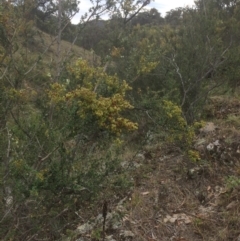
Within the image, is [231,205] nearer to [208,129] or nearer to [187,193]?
[187,193]

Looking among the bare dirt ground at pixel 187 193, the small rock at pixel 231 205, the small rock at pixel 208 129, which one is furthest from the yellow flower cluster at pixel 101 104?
the small rock at pixel 208 129

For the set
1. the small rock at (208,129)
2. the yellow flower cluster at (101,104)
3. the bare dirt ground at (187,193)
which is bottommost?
the bare dirt ground at (187,193)

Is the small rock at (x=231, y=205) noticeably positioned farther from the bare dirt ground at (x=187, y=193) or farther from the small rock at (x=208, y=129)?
the small rock at (x=208, y=129)

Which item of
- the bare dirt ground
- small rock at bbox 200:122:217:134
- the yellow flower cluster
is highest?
the yellow flower cluster

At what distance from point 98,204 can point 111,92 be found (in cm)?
182

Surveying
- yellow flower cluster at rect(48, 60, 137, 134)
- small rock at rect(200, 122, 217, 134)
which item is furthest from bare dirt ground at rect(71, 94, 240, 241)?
yellow flower cluster at rect(48, 60, 137, 134)

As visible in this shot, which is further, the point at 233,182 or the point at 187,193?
the point at 187,193

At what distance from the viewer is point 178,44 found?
828 cm

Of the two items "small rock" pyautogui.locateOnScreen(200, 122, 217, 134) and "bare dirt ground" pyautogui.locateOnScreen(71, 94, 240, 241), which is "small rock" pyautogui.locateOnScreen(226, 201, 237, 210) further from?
"small rock" pyautogui.locateOnScreen(200, 122, 217, 134)

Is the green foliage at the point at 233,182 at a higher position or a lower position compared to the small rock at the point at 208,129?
lower

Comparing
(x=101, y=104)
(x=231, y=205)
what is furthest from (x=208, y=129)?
(x=101, y=104)

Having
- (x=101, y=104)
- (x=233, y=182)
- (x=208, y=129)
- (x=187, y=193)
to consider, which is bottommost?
(x=187, y=193)

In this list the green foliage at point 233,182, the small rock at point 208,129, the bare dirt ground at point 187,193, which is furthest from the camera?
the small rock at point 208,129

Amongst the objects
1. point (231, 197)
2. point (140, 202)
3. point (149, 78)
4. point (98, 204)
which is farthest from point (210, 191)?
point (149, 78)
